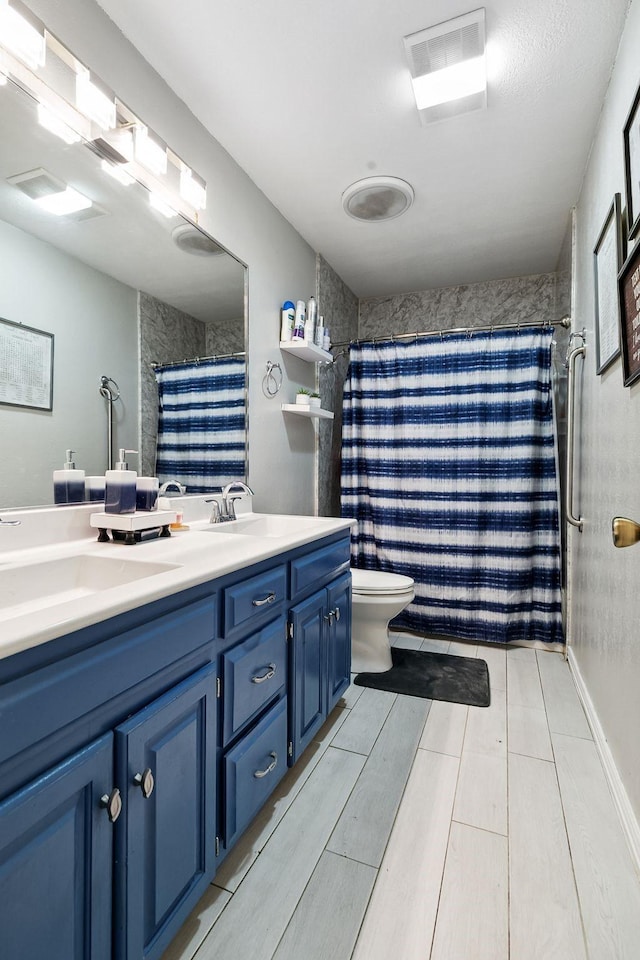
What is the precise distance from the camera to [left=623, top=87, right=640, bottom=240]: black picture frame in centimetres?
128

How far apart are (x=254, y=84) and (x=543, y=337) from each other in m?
1.88

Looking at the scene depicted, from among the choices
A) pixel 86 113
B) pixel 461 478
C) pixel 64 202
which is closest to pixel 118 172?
pixel 86 113

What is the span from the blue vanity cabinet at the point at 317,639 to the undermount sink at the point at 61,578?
1.72ft

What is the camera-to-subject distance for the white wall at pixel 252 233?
1.37 meters

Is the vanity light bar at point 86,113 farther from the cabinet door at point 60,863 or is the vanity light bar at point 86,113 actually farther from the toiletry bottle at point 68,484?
the cabinet door at point 60,863

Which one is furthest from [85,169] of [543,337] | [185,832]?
[543,337]

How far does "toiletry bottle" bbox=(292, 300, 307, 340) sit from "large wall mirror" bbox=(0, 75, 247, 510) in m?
0.65

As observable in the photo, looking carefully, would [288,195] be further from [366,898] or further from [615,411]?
[366,898]

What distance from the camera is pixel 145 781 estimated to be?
0.82 meters

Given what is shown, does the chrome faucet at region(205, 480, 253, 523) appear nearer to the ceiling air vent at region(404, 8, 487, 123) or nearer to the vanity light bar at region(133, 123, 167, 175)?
the vanity light bar at region(133, 123, 167, 175)

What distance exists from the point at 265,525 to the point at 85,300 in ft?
3.50

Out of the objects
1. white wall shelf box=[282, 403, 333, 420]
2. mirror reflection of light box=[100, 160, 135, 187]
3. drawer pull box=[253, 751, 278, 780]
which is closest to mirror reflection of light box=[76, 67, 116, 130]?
mirror reflection of light box=[100, 160, 135, 187]

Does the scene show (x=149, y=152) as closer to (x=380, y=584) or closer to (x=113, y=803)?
(x=113, y=803)

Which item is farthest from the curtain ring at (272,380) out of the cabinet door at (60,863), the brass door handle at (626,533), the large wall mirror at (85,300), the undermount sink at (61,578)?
the cabinet door at (60,863)
